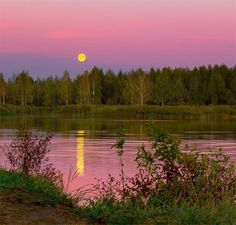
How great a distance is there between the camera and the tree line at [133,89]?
424 feet

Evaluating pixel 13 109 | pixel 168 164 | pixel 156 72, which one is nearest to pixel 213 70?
pixel 156 72

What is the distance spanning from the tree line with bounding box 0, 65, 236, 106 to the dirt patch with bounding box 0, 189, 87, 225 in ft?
377

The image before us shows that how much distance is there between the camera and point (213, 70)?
470 feet

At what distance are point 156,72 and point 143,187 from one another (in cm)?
14753

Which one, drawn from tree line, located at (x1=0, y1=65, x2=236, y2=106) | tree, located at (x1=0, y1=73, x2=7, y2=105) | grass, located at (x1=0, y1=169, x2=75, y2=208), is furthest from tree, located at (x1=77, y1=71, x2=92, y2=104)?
grass, located at (x1=0, y1=169, x2=75, y2=208)

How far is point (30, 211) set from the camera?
750cm

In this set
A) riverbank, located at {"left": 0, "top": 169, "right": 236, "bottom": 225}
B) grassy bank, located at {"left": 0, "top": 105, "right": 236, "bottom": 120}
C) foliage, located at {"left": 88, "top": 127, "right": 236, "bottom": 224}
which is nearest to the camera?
riverbank, located at {"left": 0, "top": 169, "right": 236, "bottom": 225}

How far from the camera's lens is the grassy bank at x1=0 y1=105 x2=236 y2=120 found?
96.9 m

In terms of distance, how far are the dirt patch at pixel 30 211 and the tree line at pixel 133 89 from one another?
377ft

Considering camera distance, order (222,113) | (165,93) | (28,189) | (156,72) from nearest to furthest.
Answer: (28,189), (222,113), (165,93), (156,72)

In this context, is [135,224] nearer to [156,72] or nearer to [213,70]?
[213,70]

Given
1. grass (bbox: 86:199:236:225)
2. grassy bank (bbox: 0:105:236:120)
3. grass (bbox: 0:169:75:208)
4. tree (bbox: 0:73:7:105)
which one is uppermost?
tree (bbox: 0:73:7:105)

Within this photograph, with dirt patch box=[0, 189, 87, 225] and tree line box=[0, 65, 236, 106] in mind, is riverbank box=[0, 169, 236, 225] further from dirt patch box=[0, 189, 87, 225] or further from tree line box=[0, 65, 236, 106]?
tree line box=[0, 65, 236, 106]

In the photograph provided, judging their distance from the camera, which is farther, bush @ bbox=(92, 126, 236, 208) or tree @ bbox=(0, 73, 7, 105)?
tree @ bbox=(0, 73, 7, 105)
